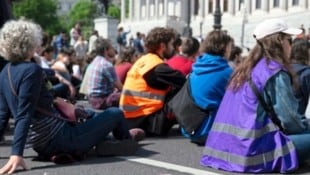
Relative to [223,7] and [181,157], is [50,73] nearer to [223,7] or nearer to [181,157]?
[181,157]

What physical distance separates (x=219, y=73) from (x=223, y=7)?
188 ft

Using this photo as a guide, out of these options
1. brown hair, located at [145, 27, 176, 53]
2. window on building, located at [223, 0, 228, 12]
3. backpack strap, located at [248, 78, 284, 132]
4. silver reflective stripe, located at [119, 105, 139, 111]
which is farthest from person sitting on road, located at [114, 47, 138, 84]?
window on building, located at [223, 0, 228, 12]

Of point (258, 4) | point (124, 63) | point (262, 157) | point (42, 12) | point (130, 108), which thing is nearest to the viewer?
point (262, 157)

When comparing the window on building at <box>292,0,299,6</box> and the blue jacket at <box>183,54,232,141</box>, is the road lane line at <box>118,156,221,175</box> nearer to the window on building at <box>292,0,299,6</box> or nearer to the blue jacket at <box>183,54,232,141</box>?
the blue jacket at <box>183,54,232,141</box>

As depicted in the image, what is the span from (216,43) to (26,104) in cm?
240

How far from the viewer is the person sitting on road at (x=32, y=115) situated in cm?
601

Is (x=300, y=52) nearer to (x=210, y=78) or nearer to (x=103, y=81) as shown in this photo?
(x=210, y=78)

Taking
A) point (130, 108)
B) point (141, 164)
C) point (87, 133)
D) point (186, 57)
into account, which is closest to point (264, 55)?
point (141, 164)

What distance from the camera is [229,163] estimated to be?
6.14m

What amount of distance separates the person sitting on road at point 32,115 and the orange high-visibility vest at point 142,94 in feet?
5.07

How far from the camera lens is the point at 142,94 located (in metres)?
8.48

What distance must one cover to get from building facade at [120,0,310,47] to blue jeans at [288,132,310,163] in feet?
111

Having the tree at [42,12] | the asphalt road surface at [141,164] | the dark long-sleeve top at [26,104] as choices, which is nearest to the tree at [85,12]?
the tree at [42,12]

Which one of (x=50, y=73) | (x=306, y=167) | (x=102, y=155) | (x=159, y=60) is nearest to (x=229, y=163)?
(x=306, y=167)
